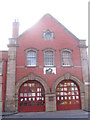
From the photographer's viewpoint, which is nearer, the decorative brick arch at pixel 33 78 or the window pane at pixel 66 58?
the decorative brick arch at pixel 33 78

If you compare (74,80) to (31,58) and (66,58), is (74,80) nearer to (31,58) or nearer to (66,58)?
(66,58)

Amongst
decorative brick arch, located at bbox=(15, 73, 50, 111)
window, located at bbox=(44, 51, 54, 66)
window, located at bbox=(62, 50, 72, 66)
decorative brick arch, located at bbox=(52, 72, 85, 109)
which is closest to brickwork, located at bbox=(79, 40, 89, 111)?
decorative brick arch, located at bbox=(52, 72, 85, 109)

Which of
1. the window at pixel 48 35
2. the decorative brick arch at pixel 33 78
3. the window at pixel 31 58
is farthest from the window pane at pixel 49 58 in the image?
the decorative brick arch at pixel 33 78

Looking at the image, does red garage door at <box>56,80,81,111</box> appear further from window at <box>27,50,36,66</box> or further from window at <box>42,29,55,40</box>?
window at <box>42,29,55,40</box>

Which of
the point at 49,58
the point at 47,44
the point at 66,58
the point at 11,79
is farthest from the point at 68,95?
the point at 11,79

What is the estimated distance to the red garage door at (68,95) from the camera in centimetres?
1730

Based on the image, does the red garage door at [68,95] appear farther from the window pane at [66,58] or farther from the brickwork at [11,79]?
the brickwork at [11,79]

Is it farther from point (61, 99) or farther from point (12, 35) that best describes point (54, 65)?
point (12, 35)

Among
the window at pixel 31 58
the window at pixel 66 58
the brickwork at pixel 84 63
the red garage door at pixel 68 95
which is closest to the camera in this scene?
the brickwork at pixel 84 63

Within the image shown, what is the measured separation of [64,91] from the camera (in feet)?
58.1

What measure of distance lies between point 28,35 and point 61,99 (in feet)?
29.9

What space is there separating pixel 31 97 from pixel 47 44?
693 centimetres

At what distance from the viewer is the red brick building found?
1680 cm

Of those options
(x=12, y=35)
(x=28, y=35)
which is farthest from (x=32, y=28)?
(x=12, y=35)
